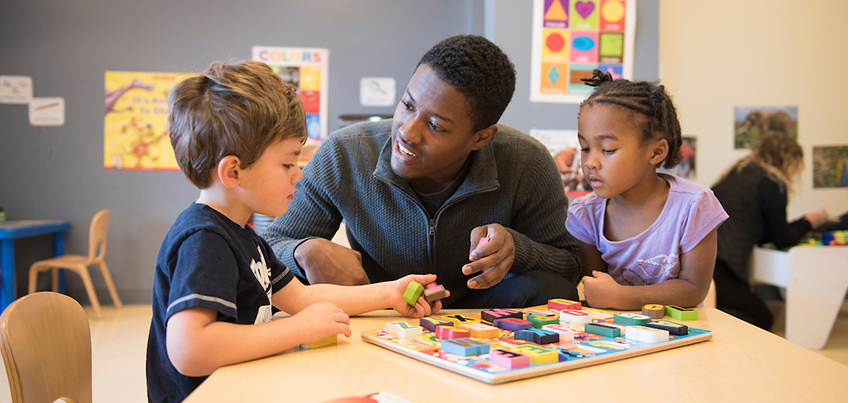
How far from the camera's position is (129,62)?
380 centimetres

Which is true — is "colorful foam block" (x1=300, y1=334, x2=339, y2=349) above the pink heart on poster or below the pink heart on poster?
below

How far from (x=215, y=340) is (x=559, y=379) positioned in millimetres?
390

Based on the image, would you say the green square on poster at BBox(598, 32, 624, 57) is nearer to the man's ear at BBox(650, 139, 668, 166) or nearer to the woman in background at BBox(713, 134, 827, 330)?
the woman in background at BBox(713, 134, 827, 330)

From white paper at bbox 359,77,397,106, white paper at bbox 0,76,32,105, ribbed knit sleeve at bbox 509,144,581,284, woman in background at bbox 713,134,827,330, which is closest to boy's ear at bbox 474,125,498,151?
ribbed knit sleeve at bbox 509,144,581,284

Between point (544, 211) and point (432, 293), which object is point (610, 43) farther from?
point (432, 293)

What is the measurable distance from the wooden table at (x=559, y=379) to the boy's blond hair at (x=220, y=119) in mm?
302

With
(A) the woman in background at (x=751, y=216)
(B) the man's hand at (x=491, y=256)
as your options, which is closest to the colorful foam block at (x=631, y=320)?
(B) the man's hand at (x=491, y=256)

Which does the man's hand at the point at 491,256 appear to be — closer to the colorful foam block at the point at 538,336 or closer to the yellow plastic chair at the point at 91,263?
the colorful foam block at the point at 538,336

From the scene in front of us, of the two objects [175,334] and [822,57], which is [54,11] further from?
[822,57]

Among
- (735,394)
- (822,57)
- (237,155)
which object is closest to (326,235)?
(237,155)

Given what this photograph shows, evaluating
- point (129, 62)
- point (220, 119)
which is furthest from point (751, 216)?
point (129, 62)

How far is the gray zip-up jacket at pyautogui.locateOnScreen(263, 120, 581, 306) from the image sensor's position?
128 cm

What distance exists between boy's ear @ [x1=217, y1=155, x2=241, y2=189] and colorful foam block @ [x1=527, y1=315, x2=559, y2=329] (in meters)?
0.48

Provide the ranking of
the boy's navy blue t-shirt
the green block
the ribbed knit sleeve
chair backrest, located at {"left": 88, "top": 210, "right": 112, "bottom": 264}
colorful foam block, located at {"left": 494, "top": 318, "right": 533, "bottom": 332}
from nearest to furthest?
the boy's navy blue t-shirt, colorful foam block, located at {"left": 494, "top": 318, "right": 533, "bottom": 332}, the green block, the ribbed knit sleeve, chair backrest, located at {"left": 88, "top": 210, "right": 112, "bottom": 264}
